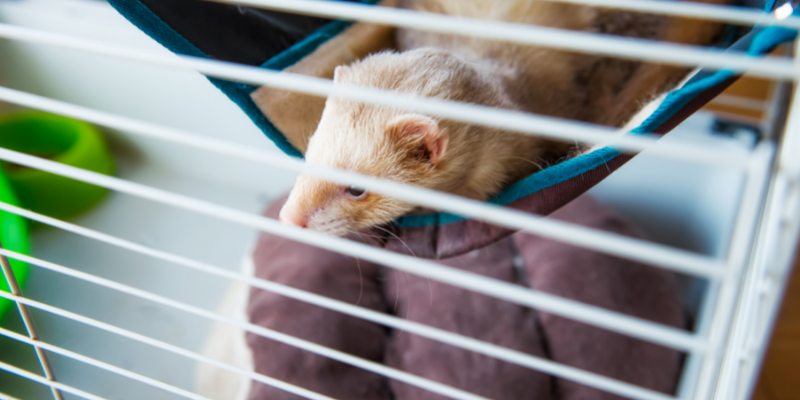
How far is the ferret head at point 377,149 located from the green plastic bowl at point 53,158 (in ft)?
2.14

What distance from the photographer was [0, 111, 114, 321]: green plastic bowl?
1.18 meters

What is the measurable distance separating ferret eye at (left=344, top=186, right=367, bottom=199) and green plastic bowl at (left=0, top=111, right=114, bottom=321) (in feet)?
2.20

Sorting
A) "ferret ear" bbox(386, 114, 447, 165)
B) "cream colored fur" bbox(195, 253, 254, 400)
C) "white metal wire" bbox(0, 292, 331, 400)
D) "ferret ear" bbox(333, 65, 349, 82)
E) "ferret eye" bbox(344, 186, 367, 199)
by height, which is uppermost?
"ferret ear" bbox(333, 65, 349, 82)

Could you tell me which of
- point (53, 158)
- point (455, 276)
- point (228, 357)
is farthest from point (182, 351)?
point (53, 158)

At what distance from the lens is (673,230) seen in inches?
48.6

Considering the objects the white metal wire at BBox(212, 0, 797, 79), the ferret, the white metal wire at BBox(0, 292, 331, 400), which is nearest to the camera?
the white metal wire at BBox(212, 0, 797, 79)

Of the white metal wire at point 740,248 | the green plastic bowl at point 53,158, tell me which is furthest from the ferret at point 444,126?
the green plastic bowl at point 53,158

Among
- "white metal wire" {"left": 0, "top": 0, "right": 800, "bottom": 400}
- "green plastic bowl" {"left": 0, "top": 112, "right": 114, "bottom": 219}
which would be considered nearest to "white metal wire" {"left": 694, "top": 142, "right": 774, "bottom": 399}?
"white metal wire" {"left": 0, "top": 0, "right": 800, "bottom": 400}

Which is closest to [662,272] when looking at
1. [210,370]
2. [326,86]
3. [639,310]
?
[639,310]

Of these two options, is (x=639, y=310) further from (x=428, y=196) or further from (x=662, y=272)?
(x=428, y=196)

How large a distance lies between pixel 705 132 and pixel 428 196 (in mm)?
975

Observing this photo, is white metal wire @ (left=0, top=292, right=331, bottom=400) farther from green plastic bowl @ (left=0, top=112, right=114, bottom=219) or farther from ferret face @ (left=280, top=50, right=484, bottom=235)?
green plastic bowl @ (left=0, top=112, right=114, bottom=219)

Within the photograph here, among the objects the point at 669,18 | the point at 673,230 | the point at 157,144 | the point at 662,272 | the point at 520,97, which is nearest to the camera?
the point at 520,97

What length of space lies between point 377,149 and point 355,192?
0.05m
